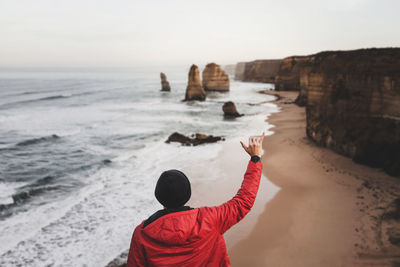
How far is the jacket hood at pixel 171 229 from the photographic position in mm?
1772

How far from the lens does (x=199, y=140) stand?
17875mm

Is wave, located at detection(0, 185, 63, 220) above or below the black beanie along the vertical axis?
below

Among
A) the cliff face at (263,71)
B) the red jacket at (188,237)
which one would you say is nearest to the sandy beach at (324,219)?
the red jacket at (188,237)

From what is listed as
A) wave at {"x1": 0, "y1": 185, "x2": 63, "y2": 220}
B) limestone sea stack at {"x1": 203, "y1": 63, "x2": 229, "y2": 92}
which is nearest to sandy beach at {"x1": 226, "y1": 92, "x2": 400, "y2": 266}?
wave at {"x1": 0, "y1": 185, "x2": 63, "y2": 220}

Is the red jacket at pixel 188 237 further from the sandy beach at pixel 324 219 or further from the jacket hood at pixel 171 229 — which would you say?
the sandy beach at pixel 324 219

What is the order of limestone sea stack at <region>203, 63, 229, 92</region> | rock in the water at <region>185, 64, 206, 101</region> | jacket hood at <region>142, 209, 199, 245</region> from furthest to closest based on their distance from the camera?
limestone sea stack at <region>203, 63, 229, 92</region>, rock in the water at <region>185, 64, 206, 101</region>, jacket hood at <region>142, 209, 199, 245</region>

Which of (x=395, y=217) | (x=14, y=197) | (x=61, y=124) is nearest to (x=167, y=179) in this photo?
(x=395, y=217)

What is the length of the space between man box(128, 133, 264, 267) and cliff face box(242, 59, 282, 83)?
94716 millimetres

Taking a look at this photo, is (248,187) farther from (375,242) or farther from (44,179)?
(44,179)

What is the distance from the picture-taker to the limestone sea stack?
184ft

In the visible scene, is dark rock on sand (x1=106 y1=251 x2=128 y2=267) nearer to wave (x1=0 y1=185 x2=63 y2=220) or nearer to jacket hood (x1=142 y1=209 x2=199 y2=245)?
jacket hood (x1=142 y1=209 x2=199 y2=245)

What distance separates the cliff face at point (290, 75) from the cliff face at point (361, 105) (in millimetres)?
43155

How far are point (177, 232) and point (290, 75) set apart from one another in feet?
Result: 194

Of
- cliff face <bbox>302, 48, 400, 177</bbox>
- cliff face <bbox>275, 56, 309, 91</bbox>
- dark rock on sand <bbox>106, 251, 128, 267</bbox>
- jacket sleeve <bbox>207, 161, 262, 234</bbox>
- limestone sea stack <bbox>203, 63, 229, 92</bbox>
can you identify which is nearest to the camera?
jacket sleeve <bbox>207, 161, 262, 234</bbox>
